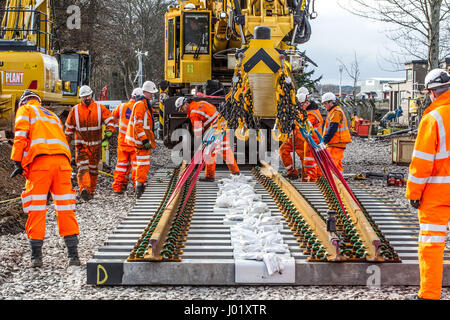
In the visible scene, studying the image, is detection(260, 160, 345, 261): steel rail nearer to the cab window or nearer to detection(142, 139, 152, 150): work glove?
detection(142, 139, 152, 150): work glove

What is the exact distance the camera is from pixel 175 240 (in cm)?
624

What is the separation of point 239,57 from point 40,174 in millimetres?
2861

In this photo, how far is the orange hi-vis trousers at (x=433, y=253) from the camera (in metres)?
4.80

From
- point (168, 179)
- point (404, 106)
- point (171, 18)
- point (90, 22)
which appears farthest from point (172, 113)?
point (404, 106)

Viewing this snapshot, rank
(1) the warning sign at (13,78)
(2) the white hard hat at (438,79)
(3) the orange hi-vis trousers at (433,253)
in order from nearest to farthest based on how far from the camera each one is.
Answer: (3) the orange hi-vis trousers at (433,253)
(2) the white hard hat at (438,79)
(1) the warning sign at (13,78)

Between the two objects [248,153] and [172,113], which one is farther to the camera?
[248,153]

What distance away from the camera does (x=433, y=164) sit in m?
4.90

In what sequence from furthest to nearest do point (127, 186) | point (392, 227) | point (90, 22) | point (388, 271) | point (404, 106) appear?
1. point (404, 106)
2. point (90, 22)
3. point (127, 186)
4. point (392, 227)
5. point (388, 271)

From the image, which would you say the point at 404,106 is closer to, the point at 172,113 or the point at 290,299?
the point at 172,113

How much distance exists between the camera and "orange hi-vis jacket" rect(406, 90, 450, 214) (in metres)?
4.87

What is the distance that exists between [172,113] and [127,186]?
2078mm

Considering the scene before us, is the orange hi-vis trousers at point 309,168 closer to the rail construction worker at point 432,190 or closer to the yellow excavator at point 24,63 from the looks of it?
the yellow excavator at point 24,63

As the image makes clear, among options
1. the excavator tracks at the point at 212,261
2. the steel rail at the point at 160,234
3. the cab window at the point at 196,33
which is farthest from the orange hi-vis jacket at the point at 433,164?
the cab window at the point at 196,33

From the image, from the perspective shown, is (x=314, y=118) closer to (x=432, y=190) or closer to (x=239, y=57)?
(x=239, y=57)
